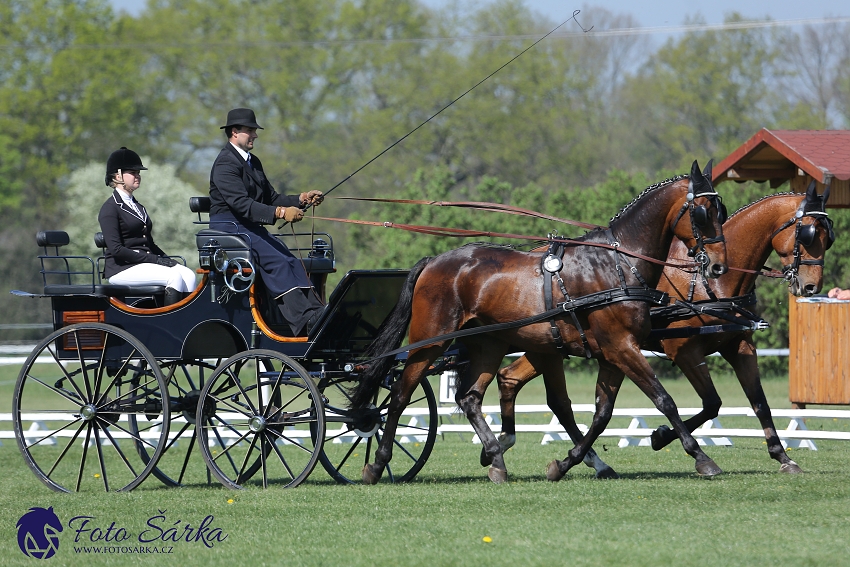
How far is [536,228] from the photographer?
19438 millimetres

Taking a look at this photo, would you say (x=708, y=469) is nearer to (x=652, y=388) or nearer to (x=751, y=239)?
(x=652, y=388)

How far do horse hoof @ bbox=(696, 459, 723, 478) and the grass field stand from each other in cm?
8

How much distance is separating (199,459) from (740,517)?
655 cm

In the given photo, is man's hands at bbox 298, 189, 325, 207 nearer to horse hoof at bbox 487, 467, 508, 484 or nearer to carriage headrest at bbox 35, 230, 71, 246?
carriage headrest at bbox 35, 230, 71, 246

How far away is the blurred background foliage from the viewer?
37188 mm

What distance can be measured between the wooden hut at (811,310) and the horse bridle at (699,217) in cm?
433

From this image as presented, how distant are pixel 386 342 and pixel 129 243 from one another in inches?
83.1

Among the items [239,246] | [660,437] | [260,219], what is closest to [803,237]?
[660,437]

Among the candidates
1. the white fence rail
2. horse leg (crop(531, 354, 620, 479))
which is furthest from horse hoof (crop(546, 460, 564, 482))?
the white fence rail

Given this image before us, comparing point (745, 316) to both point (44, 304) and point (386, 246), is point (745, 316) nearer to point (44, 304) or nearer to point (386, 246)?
point (386, 246)

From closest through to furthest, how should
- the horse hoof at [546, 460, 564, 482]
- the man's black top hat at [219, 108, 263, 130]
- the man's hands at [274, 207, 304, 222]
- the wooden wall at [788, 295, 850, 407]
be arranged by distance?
1. the man's hands at [274, 207, 304, 222]
2. the horse hoof at [546, 460, 564, 482]
3. the man's black top hat at [219, 108, 263, 130]
4. the wooden wall at [788, 295, 850, 407]

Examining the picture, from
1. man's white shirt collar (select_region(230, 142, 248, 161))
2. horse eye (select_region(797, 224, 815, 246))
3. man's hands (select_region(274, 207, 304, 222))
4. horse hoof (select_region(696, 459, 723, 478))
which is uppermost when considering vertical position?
man's white shirt collar (select_region(230, 142, 248, 161))

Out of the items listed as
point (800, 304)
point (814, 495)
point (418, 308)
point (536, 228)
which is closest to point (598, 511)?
point (814, 495)

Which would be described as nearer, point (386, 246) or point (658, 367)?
point (658, 367)
